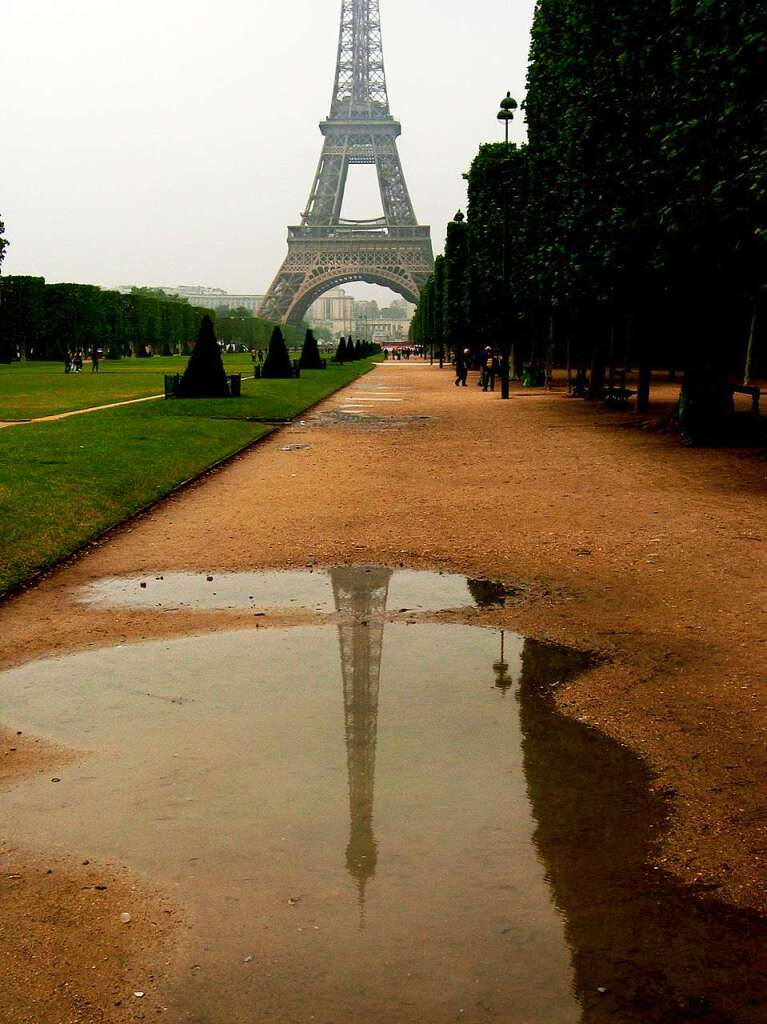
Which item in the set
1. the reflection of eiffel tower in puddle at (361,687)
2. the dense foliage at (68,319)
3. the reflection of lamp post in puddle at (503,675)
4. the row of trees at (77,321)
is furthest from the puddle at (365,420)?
the dense foliage at (68,319)

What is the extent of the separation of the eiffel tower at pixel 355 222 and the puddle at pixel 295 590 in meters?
124

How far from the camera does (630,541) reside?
1195cm

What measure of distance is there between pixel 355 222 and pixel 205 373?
391ft

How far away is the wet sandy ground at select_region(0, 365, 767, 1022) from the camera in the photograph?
5.30 m

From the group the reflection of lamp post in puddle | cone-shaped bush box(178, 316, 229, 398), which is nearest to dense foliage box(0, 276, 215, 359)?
cone-shaped bush box(178, 316, 229, 398)

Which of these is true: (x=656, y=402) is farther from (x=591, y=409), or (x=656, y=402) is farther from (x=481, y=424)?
(x=481, y=424)

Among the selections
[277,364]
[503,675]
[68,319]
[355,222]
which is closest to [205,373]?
[277,364]

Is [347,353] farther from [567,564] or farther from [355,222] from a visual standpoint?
[567,564]

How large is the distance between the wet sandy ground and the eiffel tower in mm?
116782

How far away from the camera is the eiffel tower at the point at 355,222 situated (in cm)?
13888

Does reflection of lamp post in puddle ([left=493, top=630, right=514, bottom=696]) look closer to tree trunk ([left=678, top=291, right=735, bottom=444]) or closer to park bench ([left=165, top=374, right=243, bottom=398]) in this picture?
tree trunk ([left=678, top=291, right=735, bottom=444])

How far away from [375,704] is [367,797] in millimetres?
1398

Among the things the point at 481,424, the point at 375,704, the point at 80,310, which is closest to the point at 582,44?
the point at 481,424

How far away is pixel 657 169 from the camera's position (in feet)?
68.9
